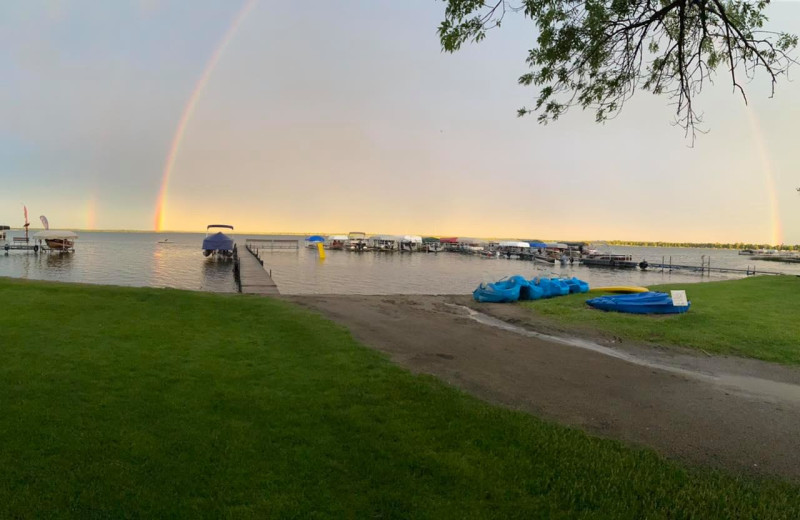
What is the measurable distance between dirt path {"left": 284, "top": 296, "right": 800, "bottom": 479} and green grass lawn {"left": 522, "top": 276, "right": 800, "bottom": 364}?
1190 mm

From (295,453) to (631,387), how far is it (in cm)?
545

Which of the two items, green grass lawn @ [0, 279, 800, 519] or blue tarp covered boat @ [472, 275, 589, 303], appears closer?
green grass lawn @ [0, 279, 800, 519]

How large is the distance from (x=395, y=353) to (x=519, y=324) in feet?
21.9

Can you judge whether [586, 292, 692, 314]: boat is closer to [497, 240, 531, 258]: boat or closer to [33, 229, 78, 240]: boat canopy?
[33, 229, 78, 240]: boat canopy

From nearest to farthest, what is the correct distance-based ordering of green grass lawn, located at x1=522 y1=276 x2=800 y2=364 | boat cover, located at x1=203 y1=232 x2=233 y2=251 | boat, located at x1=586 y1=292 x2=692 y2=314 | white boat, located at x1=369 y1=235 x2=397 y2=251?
1. green grass lawn, located at x1=522 y1=276 x2=800 y2=364
2. boat, located at x1=586 y1=292 x2=692 y2=314
3. boat cover, located at x1=203 y1=232 x2=233 y2=251
4. white boat, located at x1=369 y1=235 x2=397 y2=251

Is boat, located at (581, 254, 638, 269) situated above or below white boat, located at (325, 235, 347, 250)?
below

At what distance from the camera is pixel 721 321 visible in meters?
12.4

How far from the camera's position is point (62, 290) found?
1273 cm

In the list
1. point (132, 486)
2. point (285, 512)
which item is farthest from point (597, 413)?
point (132, 486)

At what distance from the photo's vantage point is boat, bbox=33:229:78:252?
59.3 metres

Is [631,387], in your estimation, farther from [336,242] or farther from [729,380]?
[336,242]

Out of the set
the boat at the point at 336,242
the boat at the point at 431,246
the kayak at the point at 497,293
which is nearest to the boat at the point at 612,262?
the boat at the point at 431,246

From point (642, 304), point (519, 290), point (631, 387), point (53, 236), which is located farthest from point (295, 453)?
point (53, 236)

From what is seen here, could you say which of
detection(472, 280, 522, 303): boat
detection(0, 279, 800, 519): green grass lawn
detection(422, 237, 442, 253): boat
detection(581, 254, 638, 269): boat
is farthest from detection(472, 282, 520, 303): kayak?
detection(422, 237, 442, 253): boat
